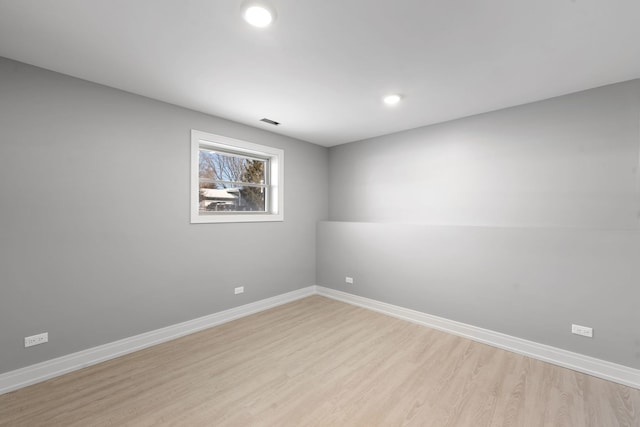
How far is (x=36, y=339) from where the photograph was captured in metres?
2.20

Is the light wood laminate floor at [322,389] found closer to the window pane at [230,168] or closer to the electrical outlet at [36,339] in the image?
the electrical outlet at [36,339]

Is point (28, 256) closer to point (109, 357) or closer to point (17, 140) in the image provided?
point (17, 140)

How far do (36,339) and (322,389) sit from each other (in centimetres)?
234

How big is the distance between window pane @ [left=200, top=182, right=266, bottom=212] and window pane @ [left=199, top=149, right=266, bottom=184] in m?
0.12

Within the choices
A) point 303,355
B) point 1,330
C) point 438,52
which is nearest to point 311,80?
point 438,52

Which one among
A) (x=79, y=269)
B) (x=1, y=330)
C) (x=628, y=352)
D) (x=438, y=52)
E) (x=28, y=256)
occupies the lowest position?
(x=628, y=352)

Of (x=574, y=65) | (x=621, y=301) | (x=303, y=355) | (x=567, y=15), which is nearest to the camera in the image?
(x=567, y=15)

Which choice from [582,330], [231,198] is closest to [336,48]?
[231,198]

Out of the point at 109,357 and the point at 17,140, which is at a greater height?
the point at 17,140

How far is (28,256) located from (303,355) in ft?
8.04

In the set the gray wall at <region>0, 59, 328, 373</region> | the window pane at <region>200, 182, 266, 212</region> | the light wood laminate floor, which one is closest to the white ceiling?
the gray wall at <region>0, 59, 328, 373</region>

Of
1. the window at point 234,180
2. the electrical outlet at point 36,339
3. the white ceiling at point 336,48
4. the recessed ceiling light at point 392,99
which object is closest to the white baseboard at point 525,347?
the window at point 234,180

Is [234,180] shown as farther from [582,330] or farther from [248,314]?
[582,330]

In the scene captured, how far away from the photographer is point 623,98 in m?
2.41
